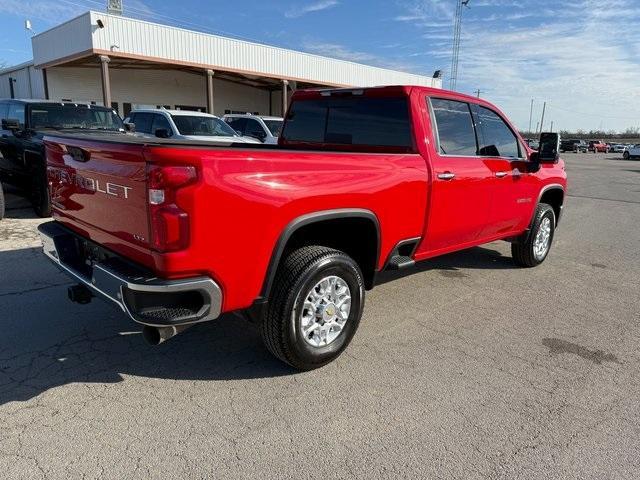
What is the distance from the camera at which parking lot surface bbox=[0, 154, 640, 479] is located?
2.45m

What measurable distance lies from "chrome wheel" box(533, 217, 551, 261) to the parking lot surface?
117 cm

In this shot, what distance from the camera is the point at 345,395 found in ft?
9.98

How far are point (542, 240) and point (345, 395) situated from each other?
13.7ft

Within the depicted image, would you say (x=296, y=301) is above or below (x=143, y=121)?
below

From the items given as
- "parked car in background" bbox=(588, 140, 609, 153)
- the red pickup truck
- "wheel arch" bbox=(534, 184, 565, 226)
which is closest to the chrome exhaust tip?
the red pickup truck

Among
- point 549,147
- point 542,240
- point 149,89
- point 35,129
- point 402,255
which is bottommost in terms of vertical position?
point 542,240

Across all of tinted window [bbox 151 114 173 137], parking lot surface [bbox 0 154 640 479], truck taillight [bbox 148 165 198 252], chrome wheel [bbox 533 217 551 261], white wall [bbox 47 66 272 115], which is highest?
white wall [bbox 47 66 272 115]

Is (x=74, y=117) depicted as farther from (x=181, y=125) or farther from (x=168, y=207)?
(x=168, y=207)

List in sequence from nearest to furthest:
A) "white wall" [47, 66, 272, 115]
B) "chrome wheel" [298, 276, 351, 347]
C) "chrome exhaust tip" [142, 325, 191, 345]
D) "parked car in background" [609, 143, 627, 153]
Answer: "chrome exhaust tip" [142, 325, 191, 345] < "chrome wheel" [298, 276, 351, 347] < "white wall" [47, 66, 272, 115] < "parked car in background" [609, 143, 627, 153]

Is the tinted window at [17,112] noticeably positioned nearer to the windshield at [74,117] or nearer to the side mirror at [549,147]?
the windshield at [74,117]

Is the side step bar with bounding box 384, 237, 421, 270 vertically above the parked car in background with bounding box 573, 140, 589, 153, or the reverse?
the parked car in background with bounding box 573, 140, 589, 153

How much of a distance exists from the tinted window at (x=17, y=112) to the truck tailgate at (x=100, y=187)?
558 cm

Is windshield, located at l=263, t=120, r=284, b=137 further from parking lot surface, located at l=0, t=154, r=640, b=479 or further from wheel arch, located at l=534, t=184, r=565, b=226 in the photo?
parking lot surface, located at l=0, t=154, r=640, b=479

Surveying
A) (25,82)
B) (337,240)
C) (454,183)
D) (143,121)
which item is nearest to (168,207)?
(337,240)
